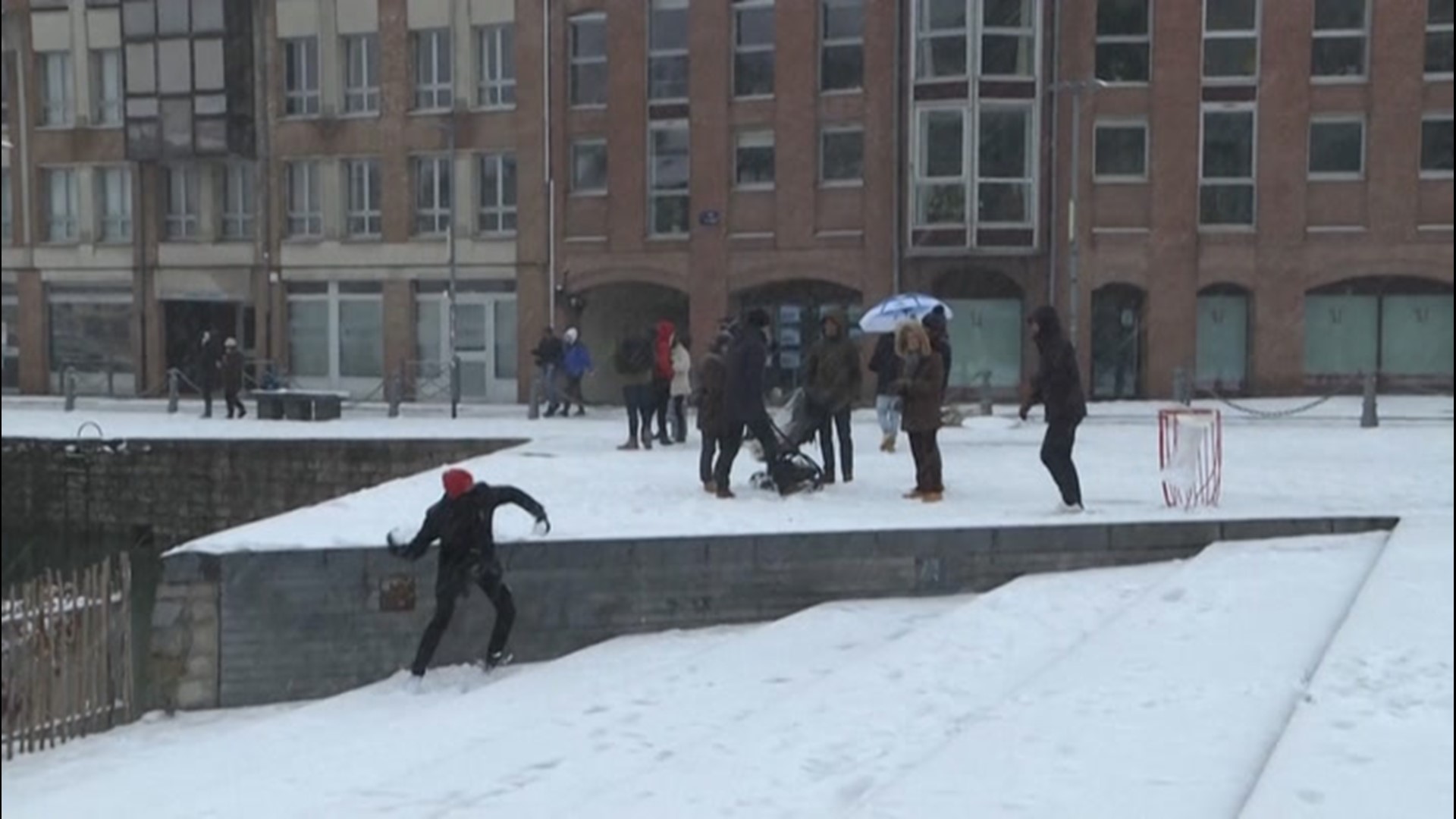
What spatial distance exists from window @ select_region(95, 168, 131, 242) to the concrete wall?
2.77m

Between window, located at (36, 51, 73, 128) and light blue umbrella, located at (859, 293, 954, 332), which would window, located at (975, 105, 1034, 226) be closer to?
light blue umbrella, located at (859, 293, 954, 332)

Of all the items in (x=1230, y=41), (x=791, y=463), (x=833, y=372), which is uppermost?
(x=1230, y=41)

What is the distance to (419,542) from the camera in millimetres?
7227

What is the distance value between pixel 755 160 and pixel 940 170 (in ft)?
1.95

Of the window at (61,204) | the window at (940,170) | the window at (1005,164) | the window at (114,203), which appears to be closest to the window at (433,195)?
the window at (114,203)

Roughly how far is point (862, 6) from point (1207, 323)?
4.83 ft

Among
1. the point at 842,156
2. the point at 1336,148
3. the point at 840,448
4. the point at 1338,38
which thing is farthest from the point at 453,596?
the point at 1338,38

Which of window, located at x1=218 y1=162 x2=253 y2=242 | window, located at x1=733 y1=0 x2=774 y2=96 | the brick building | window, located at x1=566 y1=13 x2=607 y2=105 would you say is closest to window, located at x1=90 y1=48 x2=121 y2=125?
the brick building

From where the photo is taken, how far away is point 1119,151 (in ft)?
15.3

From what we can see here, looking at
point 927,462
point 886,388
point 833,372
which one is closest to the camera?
point 833,372

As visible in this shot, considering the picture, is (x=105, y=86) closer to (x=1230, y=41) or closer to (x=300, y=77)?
(x=300, y=77)

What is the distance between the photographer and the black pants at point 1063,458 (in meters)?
6.87

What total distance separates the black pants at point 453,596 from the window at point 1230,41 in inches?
162

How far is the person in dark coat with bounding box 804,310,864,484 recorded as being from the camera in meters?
5.92
